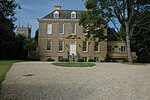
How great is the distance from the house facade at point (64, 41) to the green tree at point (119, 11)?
1141 centimetres

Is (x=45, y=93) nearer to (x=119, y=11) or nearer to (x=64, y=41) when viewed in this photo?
(x=119, y=11)

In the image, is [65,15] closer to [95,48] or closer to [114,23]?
[95,48]

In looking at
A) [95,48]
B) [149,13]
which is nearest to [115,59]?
[95,48]

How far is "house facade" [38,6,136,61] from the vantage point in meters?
46.0

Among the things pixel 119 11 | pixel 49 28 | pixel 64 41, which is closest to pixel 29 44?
pixel 49 28

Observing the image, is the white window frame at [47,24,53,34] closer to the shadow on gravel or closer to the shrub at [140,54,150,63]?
the shrub at [140,54,150,63]

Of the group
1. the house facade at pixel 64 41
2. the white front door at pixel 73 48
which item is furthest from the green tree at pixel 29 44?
the white front door at pixel 73 48

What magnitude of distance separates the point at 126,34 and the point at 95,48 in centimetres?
1304

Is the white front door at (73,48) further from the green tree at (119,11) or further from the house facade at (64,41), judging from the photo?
the green tree at (119,11)

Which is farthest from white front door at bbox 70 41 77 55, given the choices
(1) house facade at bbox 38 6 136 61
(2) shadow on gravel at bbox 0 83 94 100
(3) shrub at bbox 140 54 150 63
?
(2) shadow on gravel at bbox 0 83 94 100

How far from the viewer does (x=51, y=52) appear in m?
46.0

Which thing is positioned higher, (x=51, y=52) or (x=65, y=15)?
(x=65, y=15)

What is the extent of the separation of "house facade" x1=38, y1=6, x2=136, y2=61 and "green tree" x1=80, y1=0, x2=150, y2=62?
11.4 m

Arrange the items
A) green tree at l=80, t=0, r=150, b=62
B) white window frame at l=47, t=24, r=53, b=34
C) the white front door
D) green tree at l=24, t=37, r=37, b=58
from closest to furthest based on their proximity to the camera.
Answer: green tree at l=80, t=0, r=150, b=62 < green tree at l=24, t=37, r=37, b=58 < the white front door < white window frame at l=47, t=24, r=53, b=34
